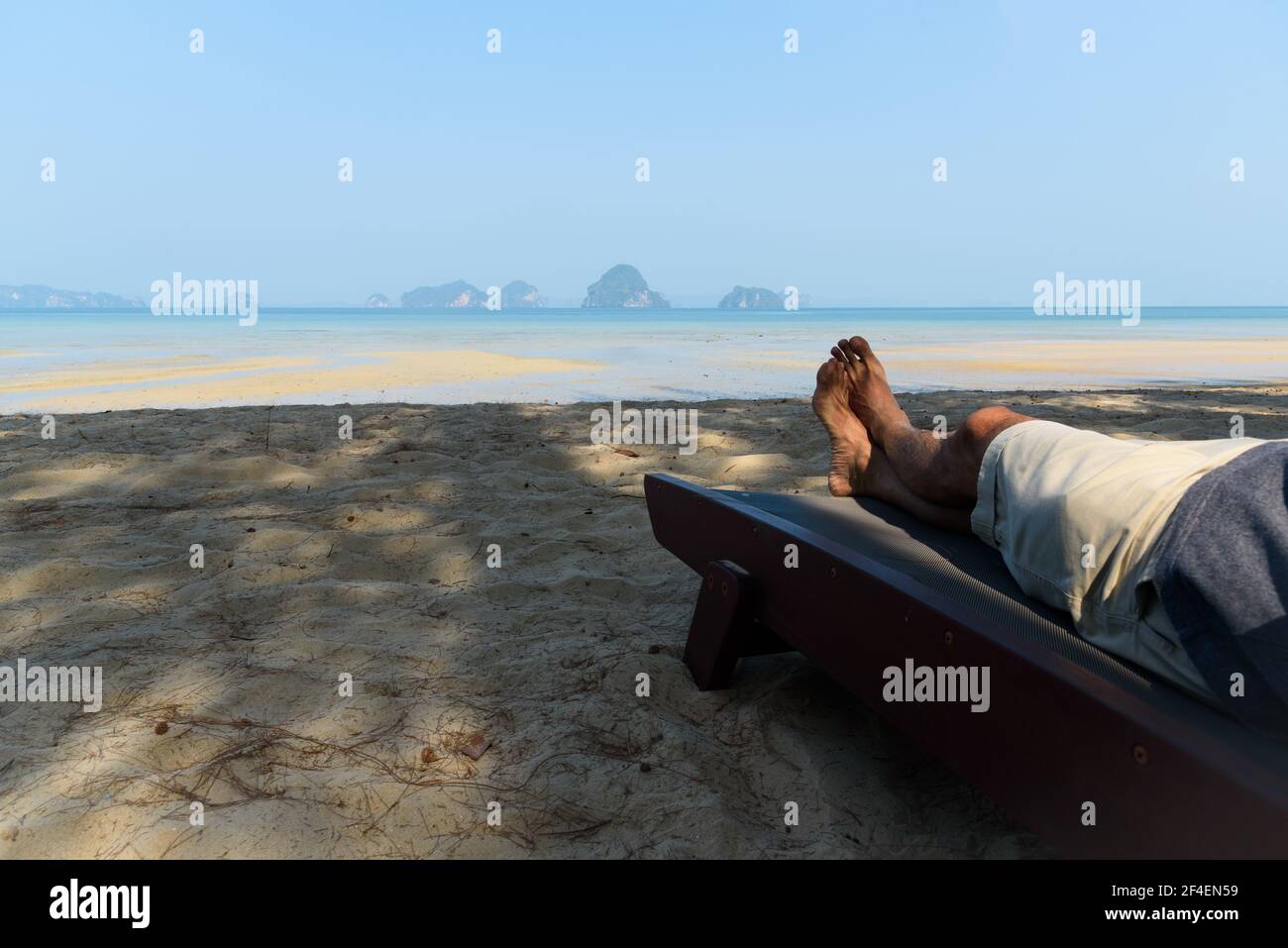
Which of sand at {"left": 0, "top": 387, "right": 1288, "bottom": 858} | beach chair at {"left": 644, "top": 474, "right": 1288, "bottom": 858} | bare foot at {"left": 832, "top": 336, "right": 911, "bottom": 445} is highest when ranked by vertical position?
bare foot at {"left": 832, "top": 336, "right": 911, "bottom": 445}

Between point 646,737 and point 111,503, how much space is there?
8.84ft

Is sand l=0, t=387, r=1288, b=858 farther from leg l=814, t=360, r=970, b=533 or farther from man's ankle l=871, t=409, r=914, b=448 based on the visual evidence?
man's ankle l=871, t=409, r=914, b=448

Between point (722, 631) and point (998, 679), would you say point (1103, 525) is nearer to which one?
point (998, 679)

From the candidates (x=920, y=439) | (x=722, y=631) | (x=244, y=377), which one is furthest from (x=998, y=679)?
(x=244, y=377)

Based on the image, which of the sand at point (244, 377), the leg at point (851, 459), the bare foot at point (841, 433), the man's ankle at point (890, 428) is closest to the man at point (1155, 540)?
the leg at point (851, 459)

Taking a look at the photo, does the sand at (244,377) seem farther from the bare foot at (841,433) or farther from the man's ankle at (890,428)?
the man's ankle at (890,428)

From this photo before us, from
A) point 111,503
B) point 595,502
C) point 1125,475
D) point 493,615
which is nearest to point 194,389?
point 111,503

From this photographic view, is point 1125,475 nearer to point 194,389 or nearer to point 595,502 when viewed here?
point 595,502

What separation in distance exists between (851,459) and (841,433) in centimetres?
9

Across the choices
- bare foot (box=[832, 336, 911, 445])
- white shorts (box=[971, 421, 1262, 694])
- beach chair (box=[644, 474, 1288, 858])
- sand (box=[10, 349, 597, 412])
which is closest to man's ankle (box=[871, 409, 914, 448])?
bare foot (box=[832, 336, 911, 445])

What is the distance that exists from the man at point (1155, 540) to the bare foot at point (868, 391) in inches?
20.7

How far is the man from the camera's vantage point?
1.14m

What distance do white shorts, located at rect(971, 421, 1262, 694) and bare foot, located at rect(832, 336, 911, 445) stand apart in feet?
2.56
